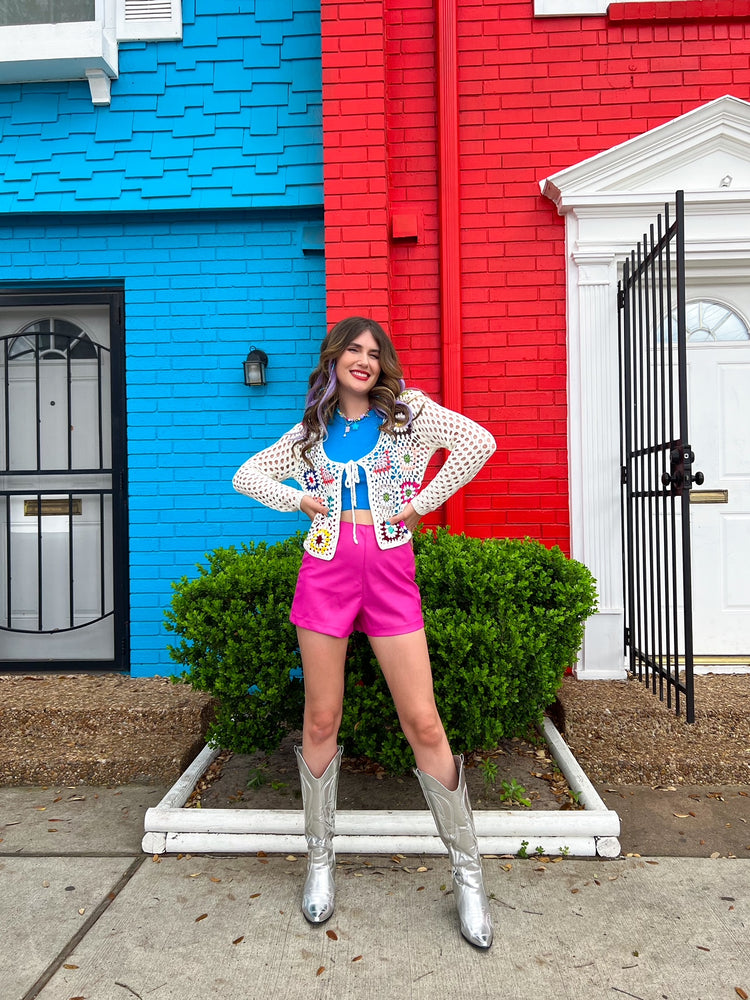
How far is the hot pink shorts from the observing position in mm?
2402

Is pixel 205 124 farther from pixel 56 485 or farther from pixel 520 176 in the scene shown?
pixel 56 485

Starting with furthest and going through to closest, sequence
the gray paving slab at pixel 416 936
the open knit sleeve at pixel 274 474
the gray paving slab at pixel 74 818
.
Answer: the gray paving slab at pixel 74 818 → the open knit sleeve at pixel 274 474 → the gray paving slab at pixel 416 936

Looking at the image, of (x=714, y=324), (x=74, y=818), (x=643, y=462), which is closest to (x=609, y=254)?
(x=714, y=324)

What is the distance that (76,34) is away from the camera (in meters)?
4.40

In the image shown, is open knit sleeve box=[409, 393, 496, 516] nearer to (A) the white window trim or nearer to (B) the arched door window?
(B) the arched door window

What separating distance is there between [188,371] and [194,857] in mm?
2806

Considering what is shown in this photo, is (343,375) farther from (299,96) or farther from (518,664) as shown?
(299,96)

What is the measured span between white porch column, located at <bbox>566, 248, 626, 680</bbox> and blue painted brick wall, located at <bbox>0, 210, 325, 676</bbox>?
1.55 meters

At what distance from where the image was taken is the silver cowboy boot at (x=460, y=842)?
2348 millimetres

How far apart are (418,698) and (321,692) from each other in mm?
310

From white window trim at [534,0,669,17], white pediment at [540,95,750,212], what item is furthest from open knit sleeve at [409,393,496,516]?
white window trim at [534,0,669,17]

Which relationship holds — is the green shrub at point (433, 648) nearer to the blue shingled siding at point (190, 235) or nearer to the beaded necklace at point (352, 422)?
the beaded necklace at point (352, 422)

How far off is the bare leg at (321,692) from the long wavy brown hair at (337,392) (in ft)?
1.94

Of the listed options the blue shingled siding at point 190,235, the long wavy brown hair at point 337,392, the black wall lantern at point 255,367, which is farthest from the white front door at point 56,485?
the long wavy brown hair at point 337,392
